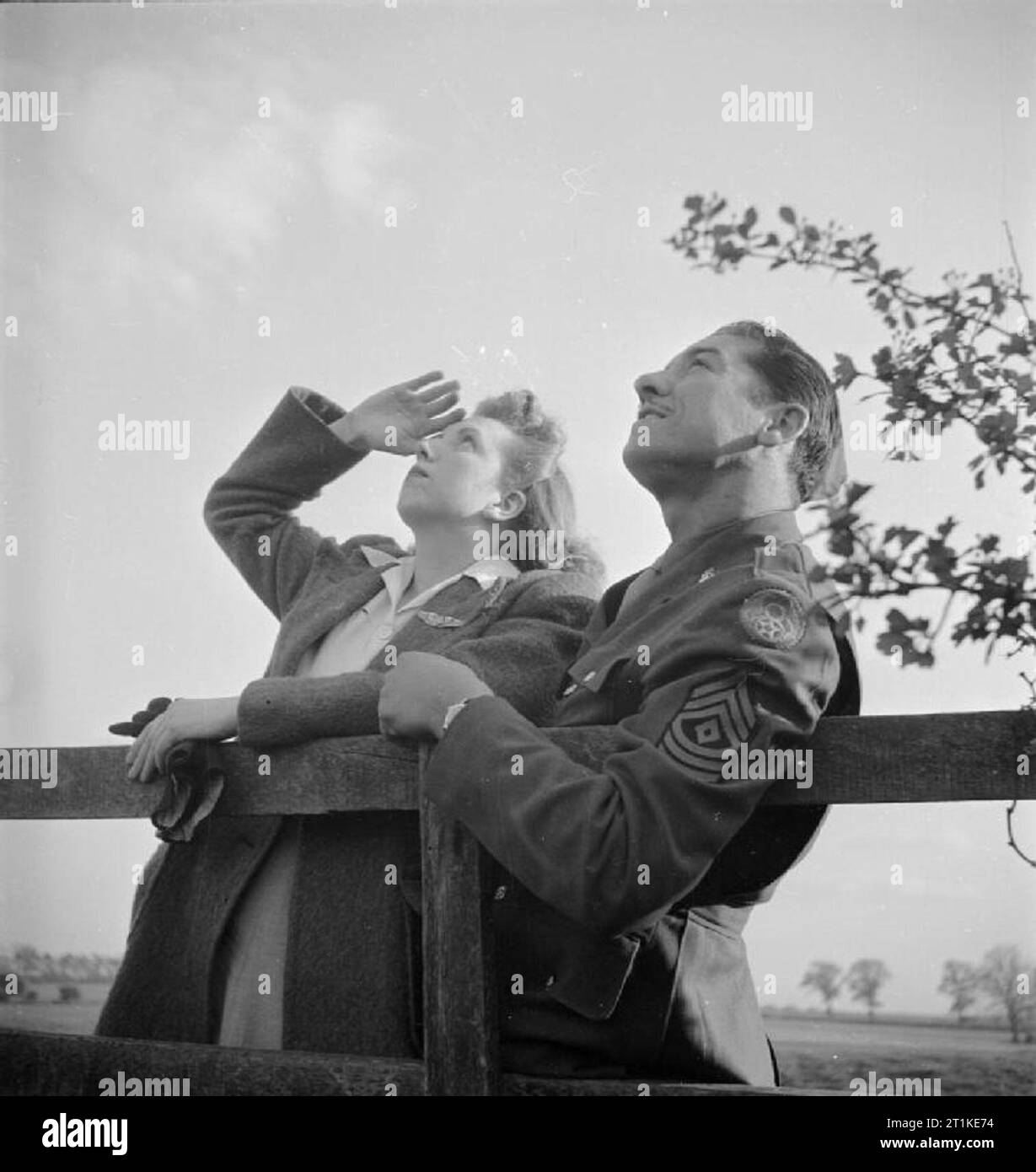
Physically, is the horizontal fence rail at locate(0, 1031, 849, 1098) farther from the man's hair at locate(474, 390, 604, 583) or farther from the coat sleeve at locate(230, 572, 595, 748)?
the man's hair at locate(474, 390, 604, 583)

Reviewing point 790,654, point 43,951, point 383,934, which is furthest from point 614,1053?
point 43,951

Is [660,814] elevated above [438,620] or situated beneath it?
situated beneath

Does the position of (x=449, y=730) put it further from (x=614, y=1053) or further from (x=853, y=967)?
(x=853, y=967)

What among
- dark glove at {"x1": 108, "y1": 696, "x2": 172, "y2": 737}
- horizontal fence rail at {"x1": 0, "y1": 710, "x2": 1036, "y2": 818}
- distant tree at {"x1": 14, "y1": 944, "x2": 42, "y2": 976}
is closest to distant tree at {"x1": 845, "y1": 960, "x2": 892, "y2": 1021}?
horizontal fence rail at {"x1": 0, "y1": 710, "x2": 1036, "y2": 818}

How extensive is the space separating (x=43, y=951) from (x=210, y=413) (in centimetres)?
75

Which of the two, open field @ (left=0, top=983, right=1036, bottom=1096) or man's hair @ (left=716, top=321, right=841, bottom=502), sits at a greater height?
man's hair @ (left=716, top=321, right=841, bottom=502)

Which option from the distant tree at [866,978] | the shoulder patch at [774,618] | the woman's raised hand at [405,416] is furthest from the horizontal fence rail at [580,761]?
the woman's raised hand at [405,416]

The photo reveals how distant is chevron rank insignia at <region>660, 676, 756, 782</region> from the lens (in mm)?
2383

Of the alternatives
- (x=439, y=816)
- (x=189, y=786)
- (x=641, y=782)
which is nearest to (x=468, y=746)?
(x=439, y=816)

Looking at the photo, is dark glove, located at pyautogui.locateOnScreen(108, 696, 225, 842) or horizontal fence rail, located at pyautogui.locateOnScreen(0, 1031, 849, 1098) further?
dark glove, located at pyautogui.locateOnScreen(108, 696, 225, 842)

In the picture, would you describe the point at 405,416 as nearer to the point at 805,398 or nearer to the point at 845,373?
the point at 805,398

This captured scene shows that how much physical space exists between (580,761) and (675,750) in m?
0.12

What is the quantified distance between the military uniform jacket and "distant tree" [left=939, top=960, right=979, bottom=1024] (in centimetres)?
25

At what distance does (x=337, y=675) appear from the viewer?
269 centimetres
